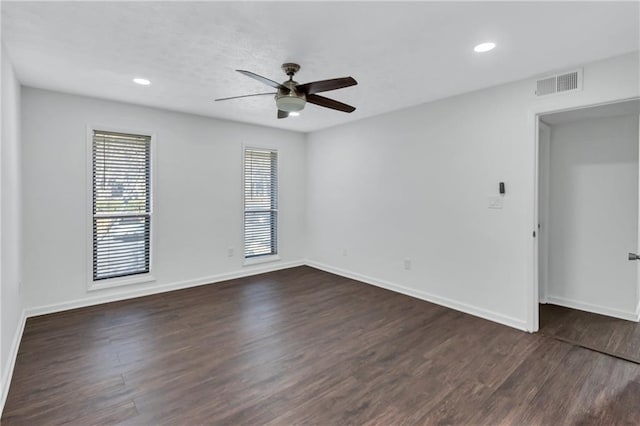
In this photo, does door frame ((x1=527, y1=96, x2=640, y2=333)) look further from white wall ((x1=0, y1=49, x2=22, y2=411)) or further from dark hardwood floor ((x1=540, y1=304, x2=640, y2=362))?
white wall ((x1=0, y1=49, x2=22, y2=411))

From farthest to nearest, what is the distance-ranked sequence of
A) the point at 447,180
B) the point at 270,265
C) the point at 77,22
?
the point at 270,265
the point at 447,180
the point at 77,22

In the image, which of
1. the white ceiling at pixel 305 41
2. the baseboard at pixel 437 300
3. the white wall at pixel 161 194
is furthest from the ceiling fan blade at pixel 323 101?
the baseboard at pixel 437 300

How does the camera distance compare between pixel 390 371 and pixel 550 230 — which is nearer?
pixel 390 371

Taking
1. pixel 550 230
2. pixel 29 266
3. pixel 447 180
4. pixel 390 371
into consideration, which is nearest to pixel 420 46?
pixel 447 180

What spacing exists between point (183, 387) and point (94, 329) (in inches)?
63.8

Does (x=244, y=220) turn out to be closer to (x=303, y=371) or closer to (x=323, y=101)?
(x=323, y=101)

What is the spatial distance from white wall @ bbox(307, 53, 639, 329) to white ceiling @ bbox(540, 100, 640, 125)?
400 millimetres

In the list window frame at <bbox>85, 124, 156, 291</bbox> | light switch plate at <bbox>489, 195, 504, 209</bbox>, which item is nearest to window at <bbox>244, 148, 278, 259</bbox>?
window frame at <bbox>85, 124, 156, 291</bbox>

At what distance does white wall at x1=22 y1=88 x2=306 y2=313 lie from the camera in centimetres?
360

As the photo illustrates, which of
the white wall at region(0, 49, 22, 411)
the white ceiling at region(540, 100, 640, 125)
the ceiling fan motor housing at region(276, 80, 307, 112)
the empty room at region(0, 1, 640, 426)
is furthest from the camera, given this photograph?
the white ceiling at region(540, 100, 640, 125)

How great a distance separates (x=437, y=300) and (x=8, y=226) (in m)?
4.35

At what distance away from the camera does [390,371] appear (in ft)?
8.23

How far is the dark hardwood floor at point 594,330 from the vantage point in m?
2.86

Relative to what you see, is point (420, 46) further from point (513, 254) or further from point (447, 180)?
point (513, 254)
